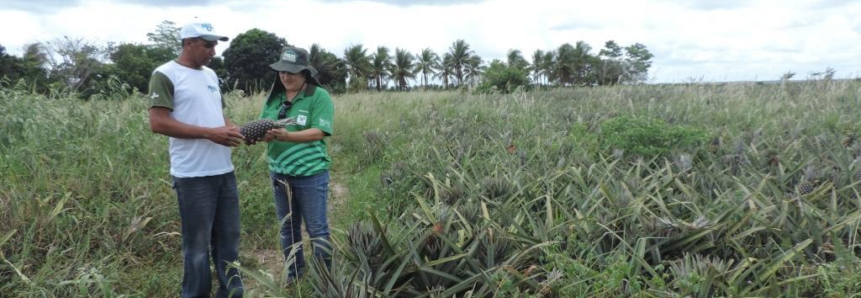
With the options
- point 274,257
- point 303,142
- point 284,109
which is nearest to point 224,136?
point 303,142

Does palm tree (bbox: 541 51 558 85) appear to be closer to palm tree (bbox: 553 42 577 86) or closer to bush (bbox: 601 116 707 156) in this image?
palm tree (bbox: 553 42 577 86)

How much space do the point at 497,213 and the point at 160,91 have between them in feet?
6.20

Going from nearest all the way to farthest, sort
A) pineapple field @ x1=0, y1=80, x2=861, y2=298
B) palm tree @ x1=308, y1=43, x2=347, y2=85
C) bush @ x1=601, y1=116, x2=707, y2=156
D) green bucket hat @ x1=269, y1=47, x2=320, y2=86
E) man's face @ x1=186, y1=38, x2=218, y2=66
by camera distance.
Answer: pineapple field @ x1=0, y1=80, x2=861, y2=298 → man's face @ x1=186, y1=38, x2=218, y2=66 → green bucket hat @ x1=269, y1=47, x2=320, y2=86 → bush @ x1=601, y1=116, x2=707, y2=156 → palm tree @ x1=308, y1=43, x2=347, y2=85

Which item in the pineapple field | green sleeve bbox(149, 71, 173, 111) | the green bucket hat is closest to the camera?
the pineapple field

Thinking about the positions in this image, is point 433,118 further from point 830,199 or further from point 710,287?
point 710,287

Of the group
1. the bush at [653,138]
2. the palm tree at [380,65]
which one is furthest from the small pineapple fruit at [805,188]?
the palm tree at [380,65]

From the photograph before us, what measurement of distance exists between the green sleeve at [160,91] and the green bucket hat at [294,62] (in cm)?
61

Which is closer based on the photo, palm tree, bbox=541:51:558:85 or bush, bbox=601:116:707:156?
bush, bbox=601:116:707:156

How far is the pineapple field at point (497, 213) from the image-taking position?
2.37 metres

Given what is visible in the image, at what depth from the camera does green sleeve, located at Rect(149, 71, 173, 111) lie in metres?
2.61

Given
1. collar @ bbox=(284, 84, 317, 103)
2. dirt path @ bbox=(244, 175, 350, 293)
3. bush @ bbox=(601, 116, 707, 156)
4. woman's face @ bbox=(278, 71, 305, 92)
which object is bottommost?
dirt path @ bbox=(244, 175, 350, 293)

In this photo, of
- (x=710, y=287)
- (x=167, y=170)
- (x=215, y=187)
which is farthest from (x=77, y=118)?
(x=710, y=287)

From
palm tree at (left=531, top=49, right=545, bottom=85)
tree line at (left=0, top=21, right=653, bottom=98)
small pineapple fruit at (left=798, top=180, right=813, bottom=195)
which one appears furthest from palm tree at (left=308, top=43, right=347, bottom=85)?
small pineapple fruit at (left=798, top=180, right=813, bottom=195)

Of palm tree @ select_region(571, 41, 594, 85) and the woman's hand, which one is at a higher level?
palm tree @ select_region(571, 41, 594, 85)
